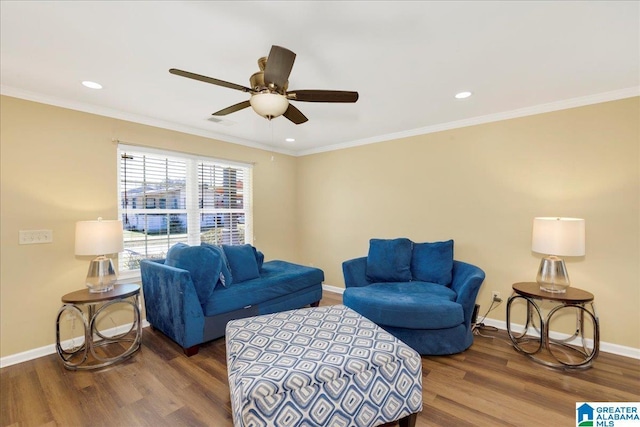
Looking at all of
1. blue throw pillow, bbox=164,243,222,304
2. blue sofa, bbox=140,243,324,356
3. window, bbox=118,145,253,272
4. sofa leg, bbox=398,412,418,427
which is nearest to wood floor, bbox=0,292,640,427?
sofa leg, bbox=398,412,418,427

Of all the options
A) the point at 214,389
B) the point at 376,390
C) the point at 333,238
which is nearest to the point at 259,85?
the point at 376,390

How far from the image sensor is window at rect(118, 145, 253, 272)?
3.33 meters

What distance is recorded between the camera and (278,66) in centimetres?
157

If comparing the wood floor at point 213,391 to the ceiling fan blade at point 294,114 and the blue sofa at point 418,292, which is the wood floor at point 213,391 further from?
the ceiling fan blade at point 294,114

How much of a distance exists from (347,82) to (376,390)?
91.1 inches

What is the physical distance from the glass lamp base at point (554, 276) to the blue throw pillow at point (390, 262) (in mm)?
1311

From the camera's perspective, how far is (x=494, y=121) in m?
3.30

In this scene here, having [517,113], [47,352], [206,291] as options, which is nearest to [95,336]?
[47,352]

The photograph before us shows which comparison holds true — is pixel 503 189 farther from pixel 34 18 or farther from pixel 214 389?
pixel 34 18

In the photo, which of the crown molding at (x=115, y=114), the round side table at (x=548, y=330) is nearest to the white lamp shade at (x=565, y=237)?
the round side table at (x=548, y=330)

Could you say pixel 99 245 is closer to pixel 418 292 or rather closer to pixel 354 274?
pixel 354 274

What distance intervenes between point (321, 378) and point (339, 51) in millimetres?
2094

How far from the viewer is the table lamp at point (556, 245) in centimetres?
247

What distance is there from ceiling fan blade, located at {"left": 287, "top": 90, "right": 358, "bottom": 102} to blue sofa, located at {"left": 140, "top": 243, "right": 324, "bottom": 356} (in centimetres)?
183
